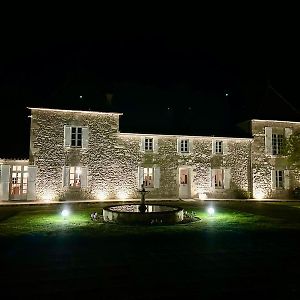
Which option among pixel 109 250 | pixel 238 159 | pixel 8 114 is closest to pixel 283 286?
pixel 109 250

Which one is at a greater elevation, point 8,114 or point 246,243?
point 8,114

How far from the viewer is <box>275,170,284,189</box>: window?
22.3m

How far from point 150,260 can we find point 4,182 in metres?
14.0

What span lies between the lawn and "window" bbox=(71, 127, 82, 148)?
8.91m

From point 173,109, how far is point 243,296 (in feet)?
62.0

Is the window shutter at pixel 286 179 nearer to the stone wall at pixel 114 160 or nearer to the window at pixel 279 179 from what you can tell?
the window at pixel 279 179

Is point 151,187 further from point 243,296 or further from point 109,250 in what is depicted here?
point 243,296

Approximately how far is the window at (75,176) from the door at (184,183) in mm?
6423

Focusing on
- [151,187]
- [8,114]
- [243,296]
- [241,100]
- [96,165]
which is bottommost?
[243,296]

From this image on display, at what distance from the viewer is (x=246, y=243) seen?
800cm

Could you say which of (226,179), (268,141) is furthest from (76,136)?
(268,141)

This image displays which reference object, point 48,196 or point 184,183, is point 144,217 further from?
point 184,183

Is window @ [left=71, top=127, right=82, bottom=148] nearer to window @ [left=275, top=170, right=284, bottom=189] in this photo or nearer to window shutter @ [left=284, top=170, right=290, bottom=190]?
window @ [left=275, top=170, right=284, bottom=189]

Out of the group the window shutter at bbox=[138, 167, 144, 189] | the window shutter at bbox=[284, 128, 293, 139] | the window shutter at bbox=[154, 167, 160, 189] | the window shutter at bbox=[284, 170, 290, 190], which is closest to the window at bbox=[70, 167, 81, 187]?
the window shutter at bbox=[138, 167, 144, 189]
